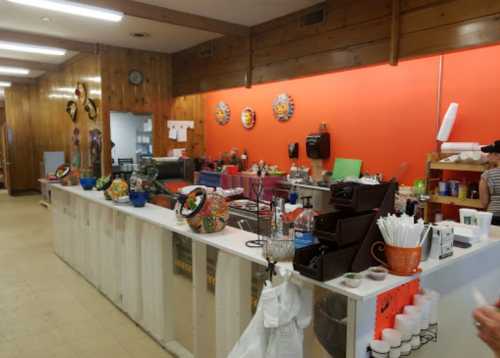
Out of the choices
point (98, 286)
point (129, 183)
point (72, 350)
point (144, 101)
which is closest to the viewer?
point (72, 350)

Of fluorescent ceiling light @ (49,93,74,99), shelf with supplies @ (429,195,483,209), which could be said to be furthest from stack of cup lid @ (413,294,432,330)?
fluorescent ceiling light @ (49,93,74,99)

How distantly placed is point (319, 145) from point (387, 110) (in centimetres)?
101

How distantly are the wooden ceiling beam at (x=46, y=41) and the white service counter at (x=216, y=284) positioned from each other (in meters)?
3.66

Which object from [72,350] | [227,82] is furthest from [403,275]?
[227,82]

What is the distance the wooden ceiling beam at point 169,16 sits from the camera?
448 cm

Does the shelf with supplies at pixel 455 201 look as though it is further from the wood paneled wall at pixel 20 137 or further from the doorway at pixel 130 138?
the wood paneled wall at pixel 20 137

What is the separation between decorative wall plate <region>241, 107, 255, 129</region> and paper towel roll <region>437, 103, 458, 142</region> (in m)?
3.31

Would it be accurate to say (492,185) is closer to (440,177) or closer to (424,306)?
(440,177)

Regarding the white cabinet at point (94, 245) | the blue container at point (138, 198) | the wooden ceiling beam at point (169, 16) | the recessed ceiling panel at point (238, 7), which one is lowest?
the white cabinet at point (94, 245)

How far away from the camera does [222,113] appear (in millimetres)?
7375

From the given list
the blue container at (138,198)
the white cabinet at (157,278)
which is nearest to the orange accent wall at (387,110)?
the blue container at (138,198)

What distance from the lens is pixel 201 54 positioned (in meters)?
6.68

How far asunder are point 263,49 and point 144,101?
110 inches

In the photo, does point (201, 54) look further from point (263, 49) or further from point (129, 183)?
point (129, 183)
